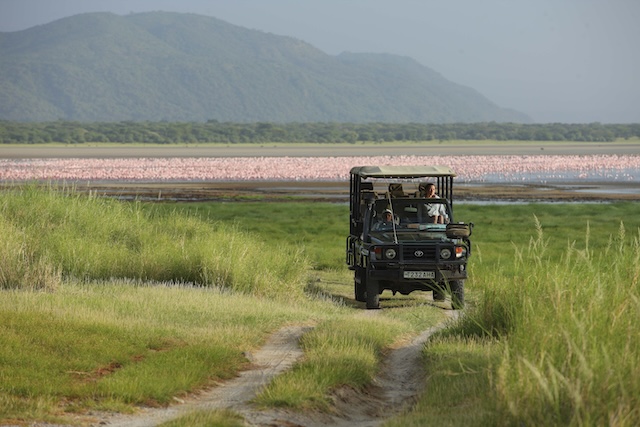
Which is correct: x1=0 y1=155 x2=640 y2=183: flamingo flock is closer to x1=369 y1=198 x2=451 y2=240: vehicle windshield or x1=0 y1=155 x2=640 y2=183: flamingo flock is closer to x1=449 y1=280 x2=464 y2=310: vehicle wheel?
x1=369 y1=198 x2=451 y2=240: vehicle windshield

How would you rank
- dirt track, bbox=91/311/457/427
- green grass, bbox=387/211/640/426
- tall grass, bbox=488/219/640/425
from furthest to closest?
dirt track, bbox=91/311/457/427, green grass, bbox=387/211/640/426, tall grass, bbox=488/219/640/425

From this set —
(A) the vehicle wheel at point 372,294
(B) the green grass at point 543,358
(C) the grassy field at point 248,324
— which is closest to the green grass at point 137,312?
(C) the grassy field at point 248,324

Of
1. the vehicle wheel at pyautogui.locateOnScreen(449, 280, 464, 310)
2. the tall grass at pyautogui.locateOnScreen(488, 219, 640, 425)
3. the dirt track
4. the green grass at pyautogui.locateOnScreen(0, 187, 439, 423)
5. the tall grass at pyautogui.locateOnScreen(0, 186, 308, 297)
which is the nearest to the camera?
the tall grass at pyautogui.locateOnScreen(488, 219, 640, 425)

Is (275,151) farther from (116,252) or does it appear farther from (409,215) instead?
(409,215)

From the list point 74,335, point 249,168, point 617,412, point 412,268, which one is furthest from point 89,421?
point 249,168

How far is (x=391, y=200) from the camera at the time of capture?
70.7 feet

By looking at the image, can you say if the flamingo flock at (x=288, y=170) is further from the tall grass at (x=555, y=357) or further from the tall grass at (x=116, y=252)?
the tall grass at (x=555, y=357)

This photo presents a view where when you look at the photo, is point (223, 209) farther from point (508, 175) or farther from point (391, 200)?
point (508, 175)

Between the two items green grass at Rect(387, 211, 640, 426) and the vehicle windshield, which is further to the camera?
the vehicle windshield

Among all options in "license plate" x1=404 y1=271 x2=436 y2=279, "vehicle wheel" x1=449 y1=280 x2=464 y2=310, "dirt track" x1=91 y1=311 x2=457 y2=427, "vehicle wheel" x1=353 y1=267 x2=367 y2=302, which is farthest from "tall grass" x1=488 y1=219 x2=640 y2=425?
"vehicle wheel" x1=353 y1=267 x2=367 y2=302

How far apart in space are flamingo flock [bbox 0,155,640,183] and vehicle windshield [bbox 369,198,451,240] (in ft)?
162

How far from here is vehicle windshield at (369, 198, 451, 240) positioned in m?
21.2

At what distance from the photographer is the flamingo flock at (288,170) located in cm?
A: 7931

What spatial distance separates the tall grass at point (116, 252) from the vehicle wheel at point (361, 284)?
1.28 m
